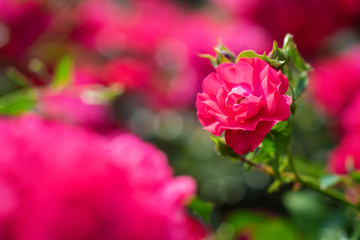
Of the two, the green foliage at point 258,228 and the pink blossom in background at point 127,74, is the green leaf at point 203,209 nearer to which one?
the green foliage at point 258,228

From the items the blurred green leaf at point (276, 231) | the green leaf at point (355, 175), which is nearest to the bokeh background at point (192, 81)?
the blurred green leaf at point (276, 231)

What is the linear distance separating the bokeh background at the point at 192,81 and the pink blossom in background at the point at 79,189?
0.04m

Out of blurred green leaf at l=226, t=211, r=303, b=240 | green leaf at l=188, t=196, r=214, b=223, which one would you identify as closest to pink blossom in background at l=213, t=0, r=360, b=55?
blurred green leaf at l=226, t=211, r=303, b=240

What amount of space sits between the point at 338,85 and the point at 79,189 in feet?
1.34

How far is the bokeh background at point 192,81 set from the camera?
590mm

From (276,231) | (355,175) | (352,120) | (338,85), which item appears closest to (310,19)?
(338,85)

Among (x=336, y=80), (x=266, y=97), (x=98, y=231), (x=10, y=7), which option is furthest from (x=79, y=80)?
(x=266, y=97)

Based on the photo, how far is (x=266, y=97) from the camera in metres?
0.25

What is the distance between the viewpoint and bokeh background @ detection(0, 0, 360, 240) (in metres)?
0.59

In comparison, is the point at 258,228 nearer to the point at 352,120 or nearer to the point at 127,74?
the point at 352,120

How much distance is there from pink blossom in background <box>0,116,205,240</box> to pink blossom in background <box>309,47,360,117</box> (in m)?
0.29

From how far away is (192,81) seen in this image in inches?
38.0

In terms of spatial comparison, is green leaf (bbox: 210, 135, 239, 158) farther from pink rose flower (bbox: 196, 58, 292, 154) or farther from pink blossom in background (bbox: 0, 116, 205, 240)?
pink blossom in background (bbox: 0, 116, 205, 240)

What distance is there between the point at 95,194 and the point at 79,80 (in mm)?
525
